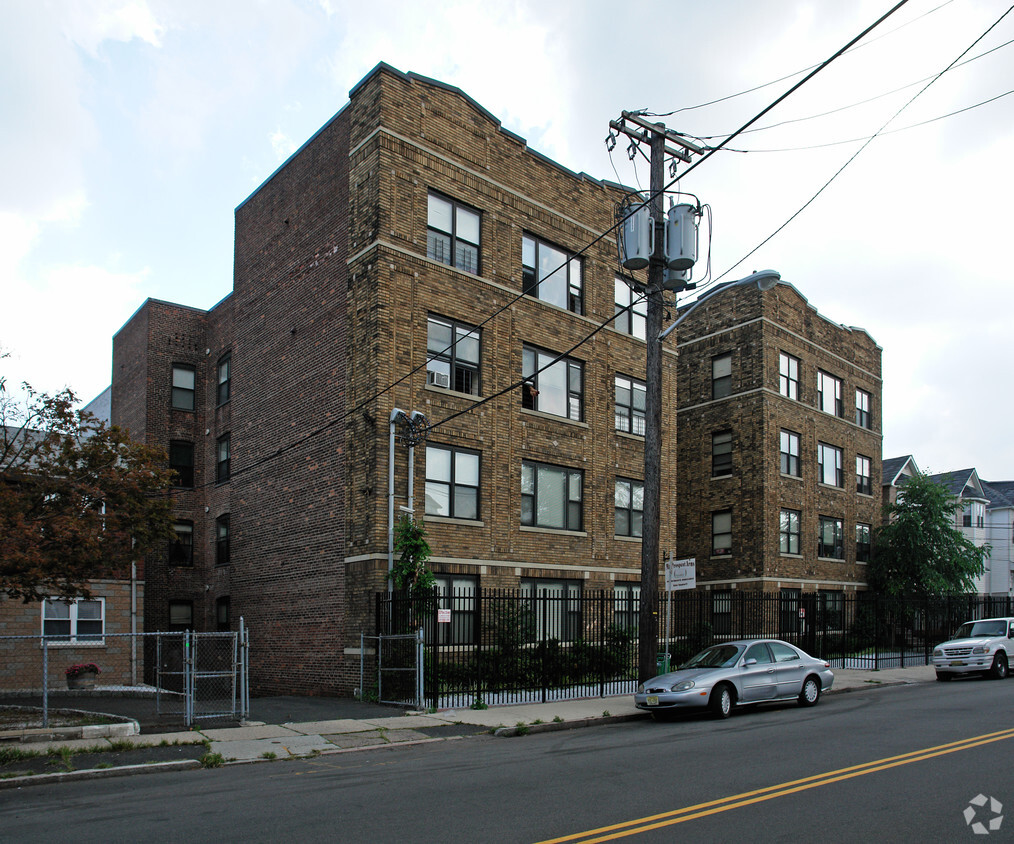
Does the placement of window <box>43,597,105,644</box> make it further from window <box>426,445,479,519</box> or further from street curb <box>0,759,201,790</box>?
street curb <box>0,759,201,790</box>

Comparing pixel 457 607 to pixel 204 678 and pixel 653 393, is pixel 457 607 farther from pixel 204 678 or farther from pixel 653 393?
pixel 204 678

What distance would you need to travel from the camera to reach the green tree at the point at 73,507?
1566 centimetres

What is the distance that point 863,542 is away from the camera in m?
39.3

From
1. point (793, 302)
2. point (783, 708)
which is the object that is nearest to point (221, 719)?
point (783, 708)

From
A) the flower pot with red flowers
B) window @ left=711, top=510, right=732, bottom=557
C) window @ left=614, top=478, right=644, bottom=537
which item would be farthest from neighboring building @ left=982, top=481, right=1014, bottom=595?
the flower pot with red flowers

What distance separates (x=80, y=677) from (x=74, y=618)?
118 inches

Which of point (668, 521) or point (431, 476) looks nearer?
point (431, 476)

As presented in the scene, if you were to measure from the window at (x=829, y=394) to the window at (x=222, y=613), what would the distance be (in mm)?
24102

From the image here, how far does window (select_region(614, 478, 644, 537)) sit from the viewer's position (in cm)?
2689

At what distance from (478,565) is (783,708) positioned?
7945 millimetres

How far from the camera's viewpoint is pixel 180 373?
33.1 meters

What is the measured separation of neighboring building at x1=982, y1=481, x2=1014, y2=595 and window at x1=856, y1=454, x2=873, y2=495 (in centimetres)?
2693

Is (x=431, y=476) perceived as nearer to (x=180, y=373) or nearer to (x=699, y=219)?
(x=699, y=219)

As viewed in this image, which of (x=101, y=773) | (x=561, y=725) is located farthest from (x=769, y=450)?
(x=101, y=773)
